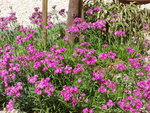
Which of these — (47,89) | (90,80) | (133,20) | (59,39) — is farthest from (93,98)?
(133,20)

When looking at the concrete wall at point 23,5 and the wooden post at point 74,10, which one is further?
the concrete wall at point 23,5

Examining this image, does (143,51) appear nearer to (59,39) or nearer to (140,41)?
(140,41)

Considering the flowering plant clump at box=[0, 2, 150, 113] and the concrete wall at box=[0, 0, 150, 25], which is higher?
the concrete wall at box=[0, 0, 150, 25]

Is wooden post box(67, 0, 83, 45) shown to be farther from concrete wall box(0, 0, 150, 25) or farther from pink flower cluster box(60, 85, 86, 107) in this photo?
concrete wall box(0, 0, 150, 25)

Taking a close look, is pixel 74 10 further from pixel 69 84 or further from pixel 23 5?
pixel 23 5

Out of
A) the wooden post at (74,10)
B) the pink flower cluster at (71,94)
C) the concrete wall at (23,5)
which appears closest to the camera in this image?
the pink flower cluster at (71,94)

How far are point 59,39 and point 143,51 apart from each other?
1.77 metres

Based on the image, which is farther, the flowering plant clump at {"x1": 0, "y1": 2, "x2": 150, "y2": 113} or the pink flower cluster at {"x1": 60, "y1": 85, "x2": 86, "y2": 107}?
the flowering plant clump at {"x1": 0, "y1": 2, "x2": 150, "y2": 113}

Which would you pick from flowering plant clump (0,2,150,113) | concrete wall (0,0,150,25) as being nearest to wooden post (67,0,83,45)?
flowering plant clump (0,2,150,113)

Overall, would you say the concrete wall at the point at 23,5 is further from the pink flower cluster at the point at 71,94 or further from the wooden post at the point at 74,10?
Answer: the pink flower cluster at the point at 71,94

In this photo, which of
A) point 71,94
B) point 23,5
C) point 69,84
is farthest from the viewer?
point 23,5

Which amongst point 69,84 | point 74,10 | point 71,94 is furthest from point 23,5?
point 71,94

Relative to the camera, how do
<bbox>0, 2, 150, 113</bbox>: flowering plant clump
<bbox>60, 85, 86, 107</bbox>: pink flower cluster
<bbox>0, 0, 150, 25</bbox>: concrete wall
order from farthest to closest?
<bbox>0, 0, 150, 25</bbox>: concrete wall
<bbox>0, 2, 150, 113</bbox>: flowering plant clump
<bbox>60, 85, 86, 107</bbox>: pink flower cluster

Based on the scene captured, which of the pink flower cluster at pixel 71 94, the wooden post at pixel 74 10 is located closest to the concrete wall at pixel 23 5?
the wooden post at pixel 74 10
